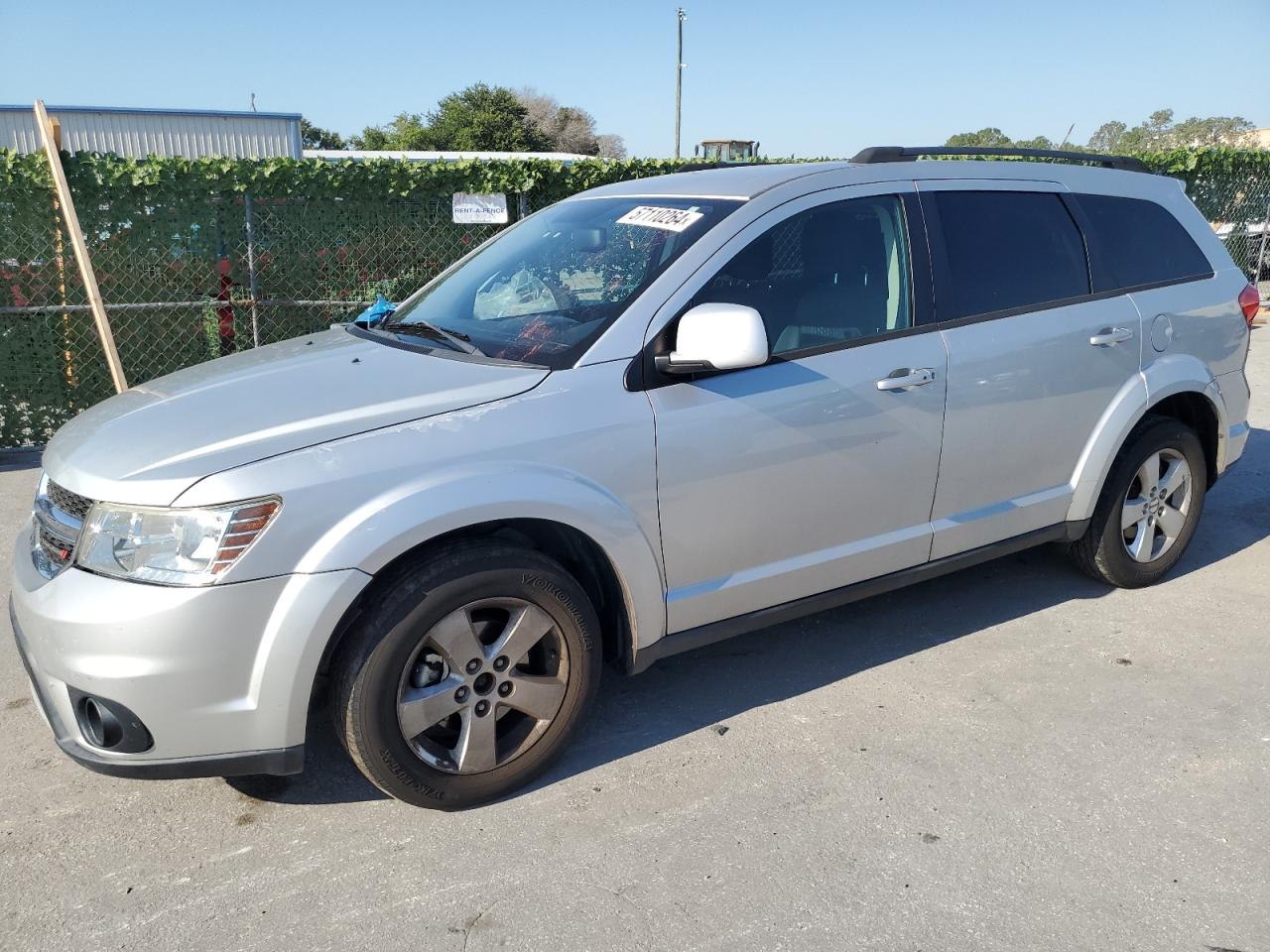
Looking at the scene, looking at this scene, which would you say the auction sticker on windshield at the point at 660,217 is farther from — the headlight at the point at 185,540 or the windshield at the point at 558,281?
the headlight at the point at 185,540

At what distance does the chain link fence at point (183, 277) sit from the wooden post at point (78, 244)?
22 cm

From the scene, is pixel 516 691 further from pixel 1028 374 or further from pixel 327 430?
pixel 1028 374

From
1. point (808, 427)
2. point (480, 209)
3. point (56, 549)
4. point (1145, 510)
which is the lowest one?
point (1145, 510)

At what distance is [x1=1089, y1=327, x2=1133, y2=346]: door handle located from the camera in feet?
13.1

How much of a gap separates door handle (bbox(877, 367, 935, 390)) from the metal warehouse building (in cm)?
2435

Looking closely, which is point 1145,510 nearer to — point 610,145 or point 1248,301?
point 1248,301

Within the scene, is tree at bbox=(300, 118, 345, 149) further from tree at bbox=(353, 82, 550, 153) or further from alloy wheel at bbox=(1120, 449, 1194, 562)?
alloy wheel at bbox=(1120, 449, 1194, 562)

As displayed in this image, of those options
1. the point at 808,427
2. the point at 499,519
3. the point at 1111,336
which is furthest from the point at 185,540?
the point at 1111,336

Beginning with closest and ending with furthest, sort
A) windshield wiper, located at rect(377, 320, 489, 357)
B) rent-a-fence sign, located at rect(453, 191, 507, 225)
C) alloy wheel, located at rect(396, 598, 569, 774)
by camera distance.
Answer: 1. alloy wheel, located at rect(396, 598, 569, 774)
2. windshield wiper, located at rect(377, 320, 489, 357)
3. rent-a-fence sign, located at rect(453, 191, 507, 225)

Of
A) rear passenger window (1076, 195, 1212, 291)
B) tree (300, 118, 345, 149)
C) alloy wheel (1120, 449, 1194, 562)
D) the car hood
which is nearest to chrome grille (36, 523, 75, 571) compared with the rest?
the car hood

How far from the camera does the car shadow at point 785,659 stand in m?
3.21

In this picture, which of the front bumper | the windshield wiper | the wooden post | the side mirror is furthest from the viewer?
the wooden post

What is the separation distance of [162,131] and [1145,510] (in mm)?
27639

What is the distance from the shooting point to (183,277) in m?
7.84
